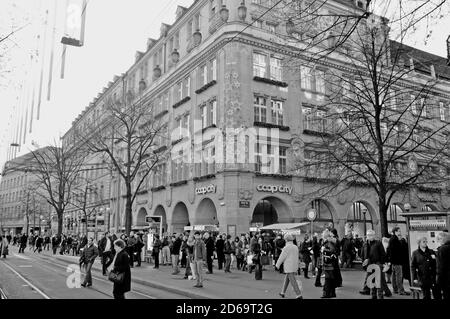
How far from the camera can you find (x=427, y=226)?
12977 millimetres

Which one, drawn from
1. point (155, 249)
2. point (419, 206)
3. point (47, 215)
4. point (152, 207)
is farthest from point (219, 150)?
point (47, 215)

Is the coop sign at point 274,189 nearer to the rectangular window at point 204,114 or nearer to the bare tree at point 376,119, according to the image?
the rectangular window at point 204,114

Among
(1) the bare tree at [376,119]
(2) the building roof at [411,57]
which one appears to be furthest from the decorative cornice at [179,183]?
(2) the building roof at [411,57]

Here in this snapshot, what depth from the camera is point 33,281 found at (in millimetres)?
16609

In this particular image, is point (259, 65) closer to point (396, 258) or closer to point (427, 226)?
point (396, 258)

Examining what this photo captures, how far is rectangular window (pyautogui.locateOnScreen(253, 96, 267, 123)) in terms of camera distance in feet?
106

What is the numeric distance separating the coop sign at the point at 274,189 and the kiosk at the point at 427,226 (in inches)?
681

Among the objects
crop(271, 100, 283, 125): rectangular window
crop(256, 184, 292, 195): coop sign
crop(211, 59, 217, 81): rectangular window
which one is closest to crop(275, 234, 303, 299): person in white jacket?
crop(256, 184, 292, 195): coop sign

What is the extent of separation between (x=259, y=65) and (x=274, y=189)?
9633 mm

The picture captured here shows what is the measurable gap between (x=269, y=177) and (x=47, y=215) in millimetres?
61729

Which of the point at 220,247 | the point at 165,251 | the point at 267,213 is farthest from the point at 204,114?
the point at 220,247

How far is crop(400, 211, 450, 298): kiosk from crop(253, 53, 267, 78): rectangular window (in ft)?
70.4
